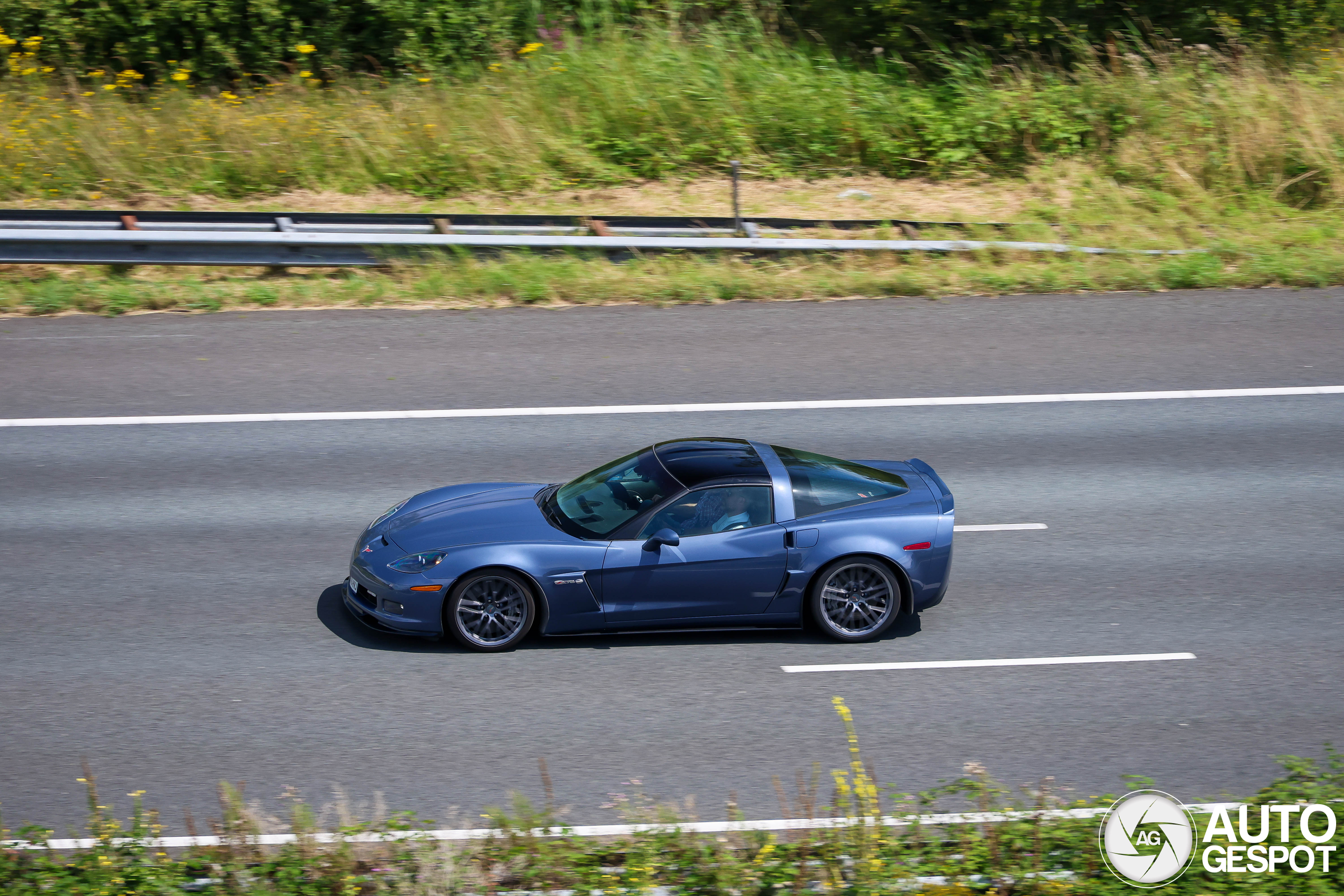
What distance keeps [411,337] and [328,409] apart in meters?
1.85

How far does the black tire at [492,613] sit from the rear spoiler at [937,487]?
111 inches

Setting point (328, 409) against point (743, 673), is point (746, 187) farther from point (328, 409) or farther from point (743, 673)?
point (743, 673)

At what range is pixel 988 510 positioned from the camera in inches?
409

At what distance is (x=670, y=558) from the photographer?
8266 mm

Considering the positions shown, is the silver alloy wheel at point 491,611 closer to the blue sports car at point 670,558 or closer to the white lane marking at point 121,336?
the blue sports car at point 670,558

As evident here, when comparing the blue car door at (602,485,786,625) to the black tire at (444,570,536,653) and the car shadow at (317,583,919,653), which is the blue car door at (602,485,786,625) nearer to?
the car shadow at (317,583,919,653)

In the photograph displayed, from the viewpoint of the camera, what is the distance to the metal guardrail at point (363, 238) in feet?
48.1

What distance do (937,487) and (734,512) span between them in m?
1.53

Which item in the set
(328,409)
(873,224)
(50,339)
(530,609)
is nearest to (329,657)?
(530,609)

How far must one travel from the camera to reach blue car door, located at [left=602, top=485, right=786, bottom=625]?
8242 millimetres

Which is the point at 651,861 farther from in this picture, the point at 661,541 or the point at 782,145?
the point at 782,145

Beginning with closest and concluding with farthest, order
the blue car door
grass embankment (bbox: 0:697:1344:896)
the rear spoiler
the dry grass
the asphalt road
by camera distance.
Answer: grass embankment (bbox: 0:697:1344:896) → the asphalt road → the blue car door → the rear spoiler → the dry grass

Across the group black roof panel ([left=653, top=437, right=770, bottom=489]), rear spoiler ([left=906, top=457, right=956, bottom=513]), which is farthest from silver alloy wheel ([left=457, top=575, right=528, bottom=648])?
rear spoiler ([left=906, top=457, right=956, bottom=513])

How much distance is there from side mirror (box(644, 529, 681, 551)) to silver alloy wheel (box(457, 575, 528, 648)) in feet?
2.79
